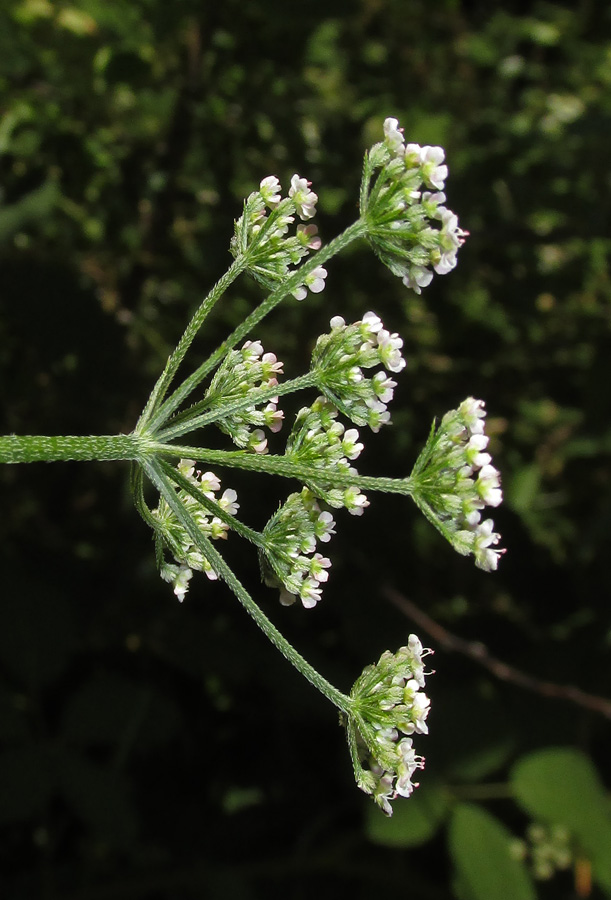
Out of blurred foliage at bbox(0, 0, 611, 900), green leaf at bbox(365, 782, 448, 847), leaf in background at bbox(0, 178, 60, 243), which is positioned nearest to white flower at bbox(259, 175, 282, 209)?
blurred foliage at bbox(0, 0, 611, 900)

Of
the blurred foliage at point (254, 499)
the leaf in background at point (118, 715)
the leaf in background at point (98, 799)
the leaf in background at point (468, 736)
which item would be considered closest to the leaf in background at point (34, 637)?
the blurred foliage at point (254, 499)

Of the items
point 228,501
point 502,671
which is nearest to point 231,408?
point 228,501

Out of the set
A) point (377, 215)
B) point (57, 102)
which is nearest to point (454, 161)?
point (57, 102)

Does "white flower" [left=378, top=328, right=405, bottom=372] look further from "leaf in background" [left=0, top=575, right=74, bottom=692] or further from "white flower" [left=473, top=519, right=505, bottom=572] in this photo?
"leaf in background" [left=0, top=575, right=74, bottom=692]

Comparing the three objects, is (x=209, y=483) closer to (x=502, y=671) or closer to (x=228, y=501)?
(x=228, y=501)

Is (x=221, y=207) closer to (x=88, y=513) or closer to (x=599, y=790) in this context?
(x=88, y=513)

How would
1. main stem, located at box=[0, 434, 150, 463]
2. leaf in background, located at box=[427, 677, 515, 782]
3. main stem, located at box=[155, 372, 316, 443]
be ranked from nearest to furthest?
main stem, located at box=[0, 434, 150, 463] → main stem, located at box=[155, 372, 316, 443] → leaf in background, located at box=[427, 677, 515, 782]
